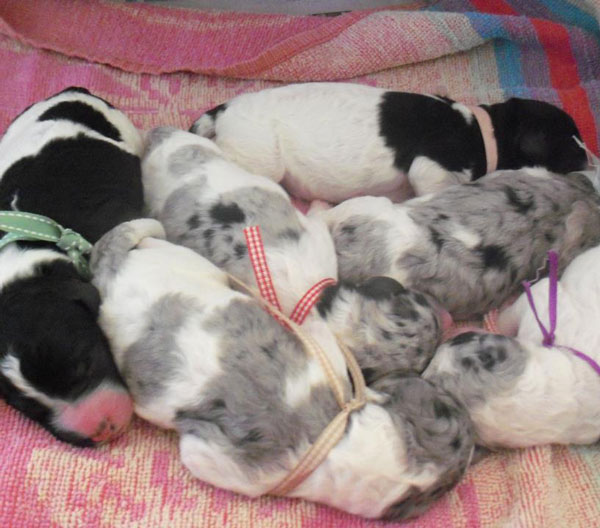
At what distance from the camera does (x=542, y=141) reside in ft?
9.20

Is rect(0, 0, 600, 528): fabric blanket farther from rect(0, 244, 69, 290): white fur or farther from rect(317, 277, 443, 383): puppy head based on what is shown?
rect(317, 277, 443, 383): puppy head

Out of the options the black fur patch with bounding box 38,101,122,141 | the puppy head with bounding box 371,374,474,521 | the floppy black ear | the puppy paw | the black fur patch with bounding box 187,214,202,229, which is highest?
the black fur patch with bounding box 38,101,122,141

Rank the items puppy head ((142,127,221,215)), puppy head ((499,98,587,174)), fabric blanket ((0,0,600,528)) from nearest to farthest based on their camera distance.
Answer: puppy head ((142,127,221,215))
puppy head ((499,98,587,174))
fabric blanket ((0,0,600,528))

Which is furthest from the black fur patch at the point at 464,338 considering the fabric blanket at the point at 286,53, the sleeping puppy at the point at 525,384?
the fabric blanket at the point at 286,53

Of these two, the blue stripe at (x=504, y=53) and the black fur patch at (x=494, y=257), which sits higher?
the blue stripe at (x=504, y=53)

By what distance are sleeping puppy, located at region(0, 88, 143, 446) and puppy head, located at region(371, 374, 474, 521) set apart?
0.76 meters

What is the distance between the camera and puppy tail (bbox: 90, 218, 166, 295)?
198 centimetres

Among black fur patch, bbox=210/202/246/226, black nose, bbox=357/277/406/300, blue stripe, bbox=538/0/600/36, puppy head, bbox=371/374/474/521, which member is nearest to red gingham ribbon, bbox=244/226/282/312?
black fur patch, bbox=210/202/246/226

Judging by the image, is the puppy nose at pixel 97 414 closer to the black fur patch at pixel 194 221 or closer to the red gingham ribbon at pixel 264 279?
the red gingham ribbon at pixel 264 279

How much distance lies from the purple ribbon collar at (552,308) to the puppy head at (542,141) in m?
0.62

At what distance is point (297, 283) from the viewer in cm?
214

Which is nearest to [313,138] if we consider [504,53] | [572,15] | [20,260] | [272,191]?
[272,191]

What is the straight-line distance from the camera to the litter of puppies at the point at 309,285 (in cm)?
179

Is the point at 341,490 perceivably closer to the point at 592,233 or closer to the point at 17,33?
the point at 592,233
